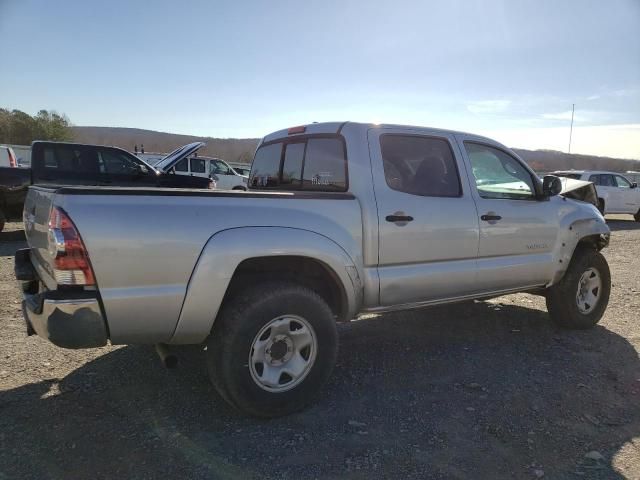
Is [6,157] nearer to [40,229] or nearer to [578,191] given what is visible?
[40,229]

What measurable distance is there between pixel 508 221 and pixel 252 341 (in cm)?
261

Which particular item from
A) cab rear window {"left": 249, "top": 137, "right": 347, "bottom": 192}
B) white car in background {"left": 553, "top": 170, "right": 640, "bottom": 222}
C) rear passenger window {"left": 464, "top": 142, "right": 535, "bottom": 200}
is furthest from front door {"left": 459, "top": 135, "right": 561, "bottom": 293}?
white car in background {"left": 553, "top": 170, "right": 640, "bottom": 222}

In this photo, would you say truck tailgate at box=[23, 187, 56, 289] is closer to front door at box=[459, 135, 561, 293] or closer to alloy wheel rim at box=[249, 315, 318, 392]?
alloy wheel rim at box=[249, 315, 318, 392]

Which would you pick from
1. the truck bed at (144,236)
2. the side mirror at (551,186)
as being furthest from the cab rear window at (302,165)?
the side mirror at (551,186)

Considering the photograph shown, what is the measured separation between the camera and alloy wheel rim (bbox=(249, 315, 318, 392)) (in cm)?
307

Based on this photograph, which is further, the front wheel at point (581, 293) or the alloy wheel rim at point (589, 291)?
the alloy wheel rim at point (589, 291)

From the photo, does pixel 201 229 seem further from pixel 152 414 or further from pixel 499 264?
pixel 499 264

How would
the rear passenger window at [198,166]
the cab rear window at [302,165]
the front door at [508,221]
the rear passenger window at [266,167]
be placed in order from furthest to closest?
the rear passenger window at [198,166], the rear passenger window at [266,167], the front door at [508,221], the cab rear window at [302,165]

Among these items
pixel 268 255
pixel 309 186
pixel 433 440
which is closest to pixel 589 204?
pixel 309 186

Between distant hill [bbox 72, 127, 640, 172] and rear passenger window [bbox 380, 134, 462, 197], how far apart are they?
75.2 metres

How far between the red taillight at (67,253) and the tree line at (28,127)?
151 ft

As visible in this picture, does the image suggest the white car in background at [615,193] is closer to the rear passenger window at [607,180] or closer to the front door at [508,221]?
the rear passenger window at [607,180]

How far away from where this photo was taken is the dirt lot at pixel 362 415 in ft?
8.79

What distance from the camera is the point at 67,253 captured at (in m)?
2.54
